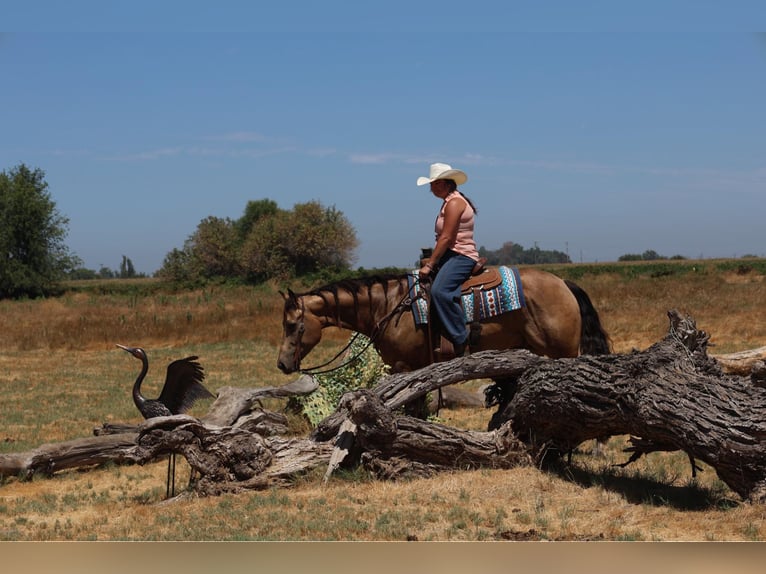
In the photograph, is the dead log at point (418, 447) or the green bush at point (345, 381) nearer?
the dead log at point (418, 447)

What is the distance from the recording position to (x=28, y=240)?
59.2m

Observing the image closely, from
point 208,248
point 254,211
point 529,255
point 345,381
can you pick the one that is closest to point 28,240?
point 208,248

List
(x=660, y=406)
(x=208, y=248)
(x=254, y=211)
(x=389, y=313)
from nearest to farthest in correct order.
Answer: (x=660, y=406), (x=389, y=313), (x=208, y=248), (x=254, y=211)

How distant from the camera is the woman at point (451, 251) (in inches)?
320

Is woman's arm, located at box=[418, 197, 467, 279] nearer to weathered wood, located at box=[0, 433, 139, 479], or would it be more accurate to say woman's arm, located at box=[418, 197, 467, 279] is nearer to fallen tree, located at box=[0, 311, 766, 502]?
fallen tree, located at box=[0, 311, 766, 502]

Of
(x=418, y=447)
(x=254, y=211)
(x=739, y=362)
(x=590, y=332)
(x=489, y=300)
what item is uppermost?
(x=254, y=211)

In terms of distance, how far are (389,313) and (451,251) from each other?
0.97 m

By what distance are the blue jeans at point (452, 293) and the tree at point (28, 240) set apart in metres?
55.9

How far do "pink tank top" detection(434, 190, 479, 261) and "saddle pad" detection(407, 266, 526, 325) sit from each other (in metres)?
0.46

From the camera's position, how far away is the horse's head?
352 inches

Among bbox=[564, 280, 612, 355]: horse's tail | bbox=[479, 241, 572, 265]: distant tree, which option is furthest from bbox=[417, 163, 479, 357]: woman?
bbox=[479, 241, 572, 265]: distant tree

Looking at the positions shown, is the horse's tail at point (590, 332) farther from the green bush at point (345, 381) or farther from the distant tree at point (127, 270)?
the distant tree at point (127, 270)

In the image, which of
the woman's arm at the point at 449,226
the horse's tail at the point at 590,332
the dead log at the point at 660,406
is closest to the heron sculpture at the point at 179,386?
the woman's arm at the point at 449,226

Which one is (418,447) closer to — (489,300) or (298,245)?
(489,300)
